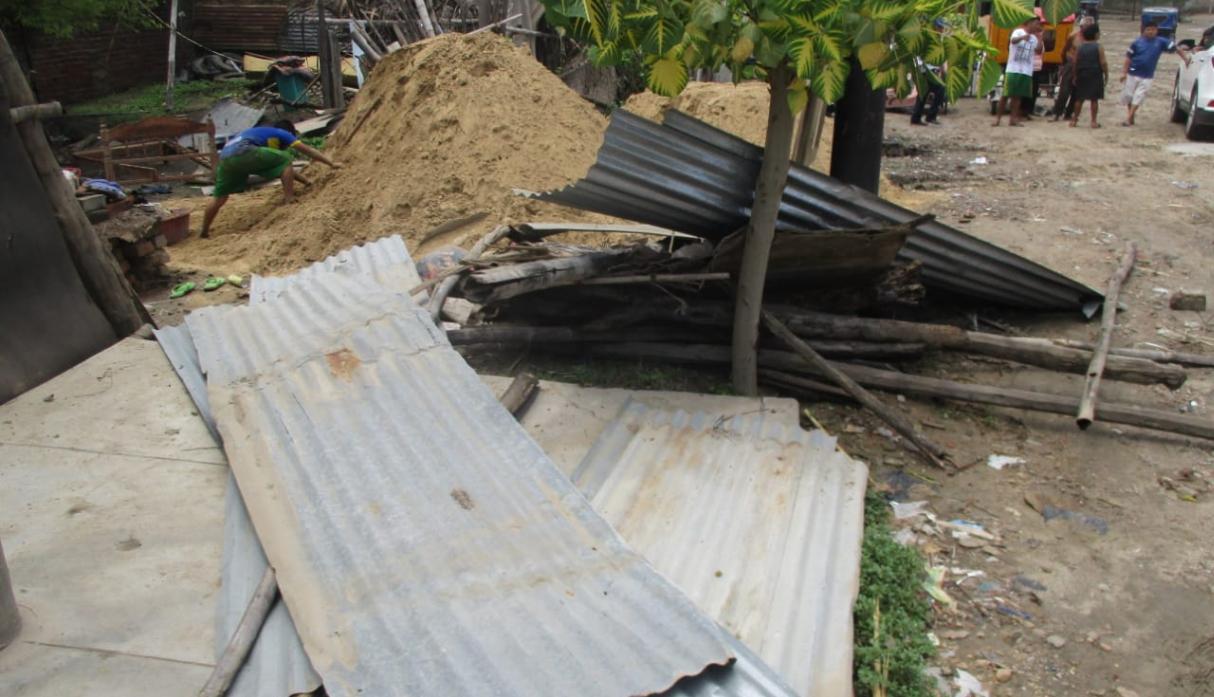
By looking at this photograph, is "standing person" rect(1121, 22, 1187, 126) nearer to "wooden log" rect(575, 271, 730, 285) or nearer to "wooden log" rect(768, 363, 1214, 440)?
"wooden log" rect(768, 363, 1214, 440)

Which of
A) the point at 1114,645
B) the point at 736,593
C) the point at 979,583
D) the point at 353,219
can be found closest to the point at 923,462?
the point at 979,583

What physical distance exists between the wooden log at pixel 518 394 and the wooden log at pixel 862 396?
1.38 metres

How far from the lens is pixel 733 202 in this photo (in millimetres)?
4660

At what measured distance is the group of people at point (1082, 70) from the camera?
12203 millimetres

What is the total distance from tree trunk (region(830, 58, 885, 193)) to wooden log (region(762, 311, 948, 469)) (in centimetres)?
187

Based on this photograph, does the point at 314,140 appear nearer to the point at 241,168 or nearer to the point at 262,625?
the point at 241,168

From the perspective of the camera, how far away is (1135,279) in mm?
6250

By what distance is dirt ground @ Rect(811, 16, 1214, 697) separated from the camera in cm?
305

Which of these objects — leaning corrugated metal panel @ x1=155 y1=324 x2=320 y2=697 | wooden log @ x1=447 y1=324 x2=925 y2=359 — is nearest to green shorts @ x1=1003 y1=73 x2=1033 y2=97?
wooden log @ x1=447 y1=324 x2=925 y2=359

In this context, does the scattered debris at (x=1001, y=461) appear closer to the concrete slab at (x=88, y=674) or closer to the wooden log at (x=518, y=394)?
the wooden log at (x=518, y=394)

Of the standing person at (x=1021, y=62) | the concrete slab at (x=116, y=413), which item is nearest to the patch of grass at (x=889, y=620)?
the concrete slab at (x=116, y=413)

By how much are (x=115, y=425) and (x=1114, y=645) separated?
3.87 m

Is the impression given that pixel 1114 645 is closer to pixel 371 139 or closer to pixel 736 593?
pixel 736 593

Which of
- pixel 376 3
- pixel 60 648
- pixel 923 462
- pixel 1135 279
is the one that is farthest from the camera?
pixel 376 3
